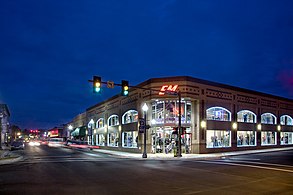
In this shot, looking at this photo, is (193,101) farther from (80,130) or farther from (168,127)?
(80,130)

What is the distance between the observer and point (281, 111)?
1933 inches

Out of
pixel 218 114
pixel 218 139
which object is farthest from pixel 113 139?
pixel 218 114

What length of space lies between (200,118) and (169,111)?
3.73 m

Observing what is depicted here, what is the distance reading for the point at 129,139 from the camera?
139ft

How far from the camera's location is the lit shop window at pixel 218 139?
3603 cm

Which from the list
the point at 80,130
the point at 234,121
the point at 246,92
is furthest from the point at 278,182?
the point at 80,130

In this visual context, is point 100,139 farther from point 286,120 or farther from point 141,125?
point 286,120

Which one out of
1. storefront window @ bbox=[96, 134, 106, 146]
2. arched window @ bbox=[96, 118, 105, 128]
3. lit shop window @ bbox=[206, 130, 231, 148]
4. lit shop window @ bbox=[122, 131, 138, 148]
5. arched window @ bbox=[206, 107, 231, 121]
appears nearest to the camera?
lit shop window @ bbox=[206, 130, 231, 148]

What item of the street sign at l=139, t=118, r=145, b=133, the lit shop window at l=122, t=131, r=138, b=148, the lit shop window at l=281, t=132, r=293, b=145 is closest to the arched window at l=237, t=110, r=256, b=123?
the lit shop window at l=281, t=132, r=293, b=145

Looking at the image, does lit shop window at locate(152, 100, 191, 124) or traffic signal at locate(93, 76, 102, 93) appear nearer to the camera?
traffic signal at locate(93, 76, 102, 93)

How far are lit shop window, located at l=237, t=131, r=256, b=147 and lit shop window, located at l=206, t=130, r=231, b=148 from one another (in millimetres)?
2517

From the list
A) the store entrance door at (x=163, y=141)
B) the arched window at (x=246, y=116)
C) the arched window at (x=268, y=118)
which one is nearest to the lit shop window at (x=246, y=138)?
the arched window at (x=246, y=116)

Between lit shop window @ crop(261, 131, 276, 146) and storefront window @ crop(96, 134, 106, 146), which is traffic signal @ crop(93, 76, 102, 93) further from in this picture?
storefront window @ crop(96, 134, 106, 146)

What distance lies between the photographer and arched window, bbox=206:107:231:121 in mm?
36500
